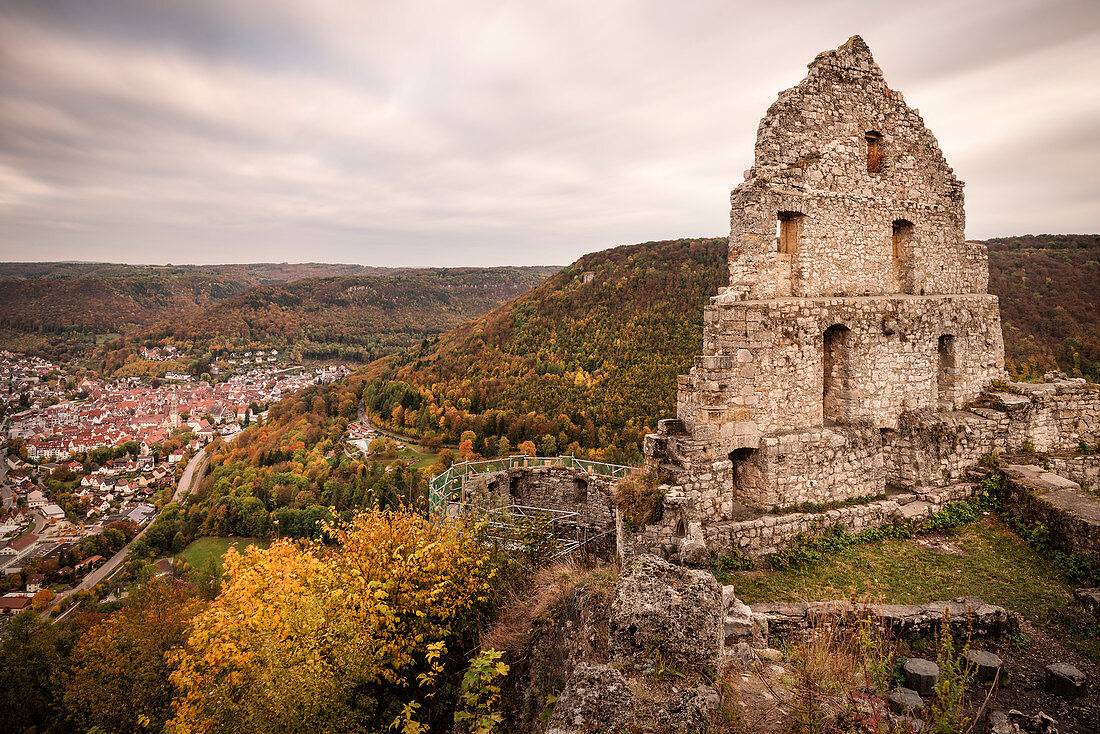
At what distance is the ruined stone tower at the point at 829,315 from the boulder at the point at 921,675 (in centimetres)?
340

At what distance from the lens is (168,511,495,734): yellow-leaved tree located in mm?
6480

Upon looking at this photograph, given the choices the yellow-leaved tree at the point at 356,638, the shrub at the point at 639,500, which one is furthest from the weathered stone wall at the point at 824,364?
the yellow-leaved tree at the point at 356,638

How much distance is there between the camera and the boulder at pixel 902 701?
4729 mm

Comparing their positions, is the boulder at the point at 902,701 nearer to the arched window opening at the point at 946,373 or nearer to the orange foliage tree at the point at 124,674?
the arched window opening at the point at 946,373

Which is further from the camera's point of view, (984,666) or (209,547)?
(209,547)

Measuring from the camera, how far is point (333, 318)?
175 metres

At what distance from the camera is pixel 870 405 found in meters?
10.1

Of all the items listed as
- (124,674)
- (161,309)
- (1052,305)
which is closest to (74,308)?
(161,309)

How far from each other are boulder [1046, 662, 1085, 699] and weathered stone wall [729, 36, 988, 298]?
245 inches

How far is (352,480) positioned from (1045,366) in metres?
56.3

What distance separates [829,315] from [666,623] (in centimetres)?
727

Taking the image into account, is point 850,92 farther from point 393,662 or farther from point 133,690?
point 133,690

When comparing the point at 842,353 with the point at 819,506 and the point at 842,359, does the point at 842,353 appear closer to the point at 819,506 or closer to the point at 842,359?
the point at 842,359

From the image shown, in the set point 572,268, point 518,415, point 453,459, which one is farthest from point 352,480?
point 572,268
